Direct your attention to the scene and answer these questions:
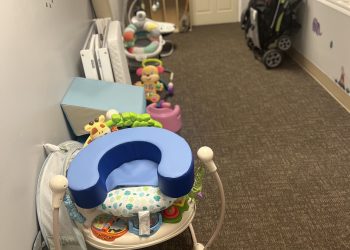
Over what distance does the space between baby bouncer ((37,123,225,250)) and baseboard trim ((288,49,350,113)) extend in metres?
1.60

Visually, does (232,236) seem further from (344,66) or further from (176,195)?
(344,66)

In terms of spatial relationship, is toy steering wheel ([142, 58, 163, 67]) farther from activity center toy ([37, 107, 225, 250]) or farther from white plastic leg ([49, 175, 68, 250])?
white plastic leg ([49, 175, 68, 250])

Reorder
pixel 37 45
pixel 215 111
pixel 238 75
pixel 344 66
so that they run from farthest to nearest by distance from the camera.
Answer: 1. pixel 238 75
2. pixel 215 111
3. pixel 344 66
4. pixel 37 45

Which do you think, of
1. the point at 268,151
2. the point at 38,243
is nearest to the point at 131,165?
the point at 38,243

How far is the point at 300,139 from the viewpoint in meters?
2.07

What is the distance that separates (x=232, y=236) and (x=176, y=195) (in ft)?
1.90

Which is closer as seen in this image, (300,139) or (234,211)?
(234,211)

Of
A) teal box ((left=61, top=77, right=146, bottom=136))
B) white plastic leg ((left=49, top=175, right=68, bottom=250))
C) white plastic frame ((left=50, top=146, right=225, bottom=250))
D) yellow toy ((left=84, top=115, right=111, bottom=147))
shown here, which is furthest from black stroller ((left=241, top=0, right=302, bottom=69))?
white plastic leg ((left=49, top=175, right=68, bottom=250))

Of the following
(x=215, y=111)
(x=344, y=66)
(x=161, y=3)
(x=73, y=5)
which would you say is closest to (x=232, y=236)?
(x=215, y=111)

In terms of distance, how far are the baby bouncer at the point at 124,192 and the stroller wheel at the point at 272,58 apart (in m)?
1.97

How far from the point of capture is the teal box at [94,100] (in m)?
1.66

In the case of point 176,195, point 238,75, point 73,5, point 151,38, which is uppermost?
point 73,5

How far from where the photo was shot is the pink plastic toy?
217 centimetres

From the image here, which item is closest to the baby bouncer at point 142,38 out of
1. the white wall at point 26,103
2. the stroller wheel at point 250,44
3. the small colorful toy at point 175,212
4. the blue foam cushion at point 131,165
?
the stroller wheel at point 250,44
